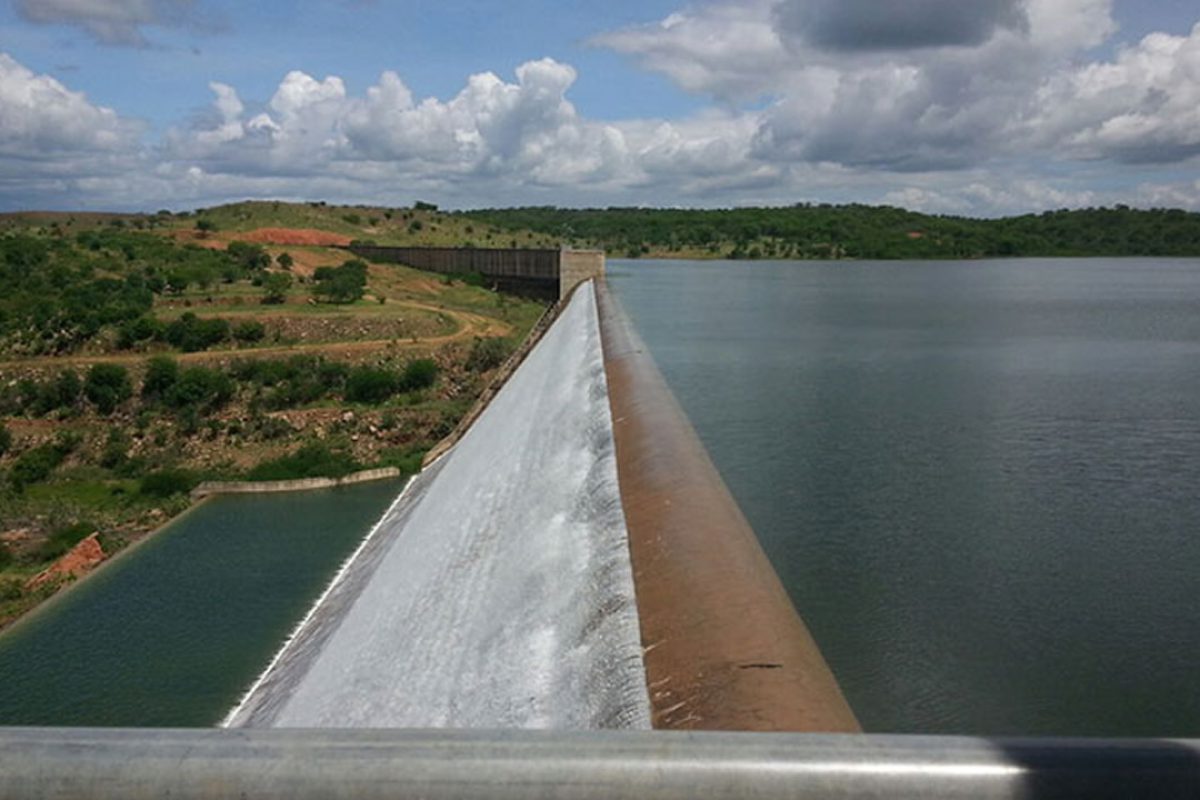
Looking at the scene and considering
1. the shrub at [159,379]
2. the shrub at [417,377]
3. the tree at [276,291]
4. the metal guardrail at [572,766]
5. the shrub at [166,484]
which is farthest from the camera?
the tree at [276,291]

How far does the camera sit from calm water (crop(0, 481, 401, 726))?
12773mm

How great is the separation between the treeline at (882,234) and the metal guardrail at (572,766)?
10676 centimetres

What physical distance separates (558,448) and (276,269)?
49529 mm

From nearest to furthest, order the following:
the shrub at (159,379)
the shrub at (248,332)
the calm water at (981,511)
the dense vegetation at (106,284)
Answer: the calm water at (981,511)
the shrub at (159,379)
the dense vegetation at (106,284)
the shrub at (248,332)

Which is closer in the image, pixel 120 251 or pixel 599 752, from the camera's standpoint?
pixel 599 752

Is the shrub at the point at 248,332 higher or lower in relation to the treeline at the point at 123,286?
lower

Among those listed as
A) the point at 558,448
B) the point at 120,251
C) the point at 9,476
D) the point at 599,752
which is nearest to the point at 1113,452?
the point at 558,448

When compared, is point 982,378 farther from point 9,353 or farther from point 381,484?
point 9,353

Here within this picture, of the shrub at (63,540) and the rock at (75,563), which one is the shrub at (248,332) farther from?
the rock at (75,563)

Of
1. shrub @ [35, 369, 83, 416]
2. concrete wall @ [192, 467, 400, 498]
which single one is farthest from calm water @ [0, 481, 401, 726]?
shrub @ [35, 369, 83, 416]

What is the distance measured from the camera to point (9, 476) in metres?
27.0

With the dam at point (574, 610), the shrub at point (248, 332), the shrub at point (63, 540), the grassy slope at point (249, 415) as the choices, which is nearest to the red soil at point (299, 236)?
the grassy slope at point (249, 415)

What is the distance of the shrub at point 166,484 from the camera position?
24891mm

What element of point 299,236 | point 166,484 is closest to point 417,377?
point 166,484
